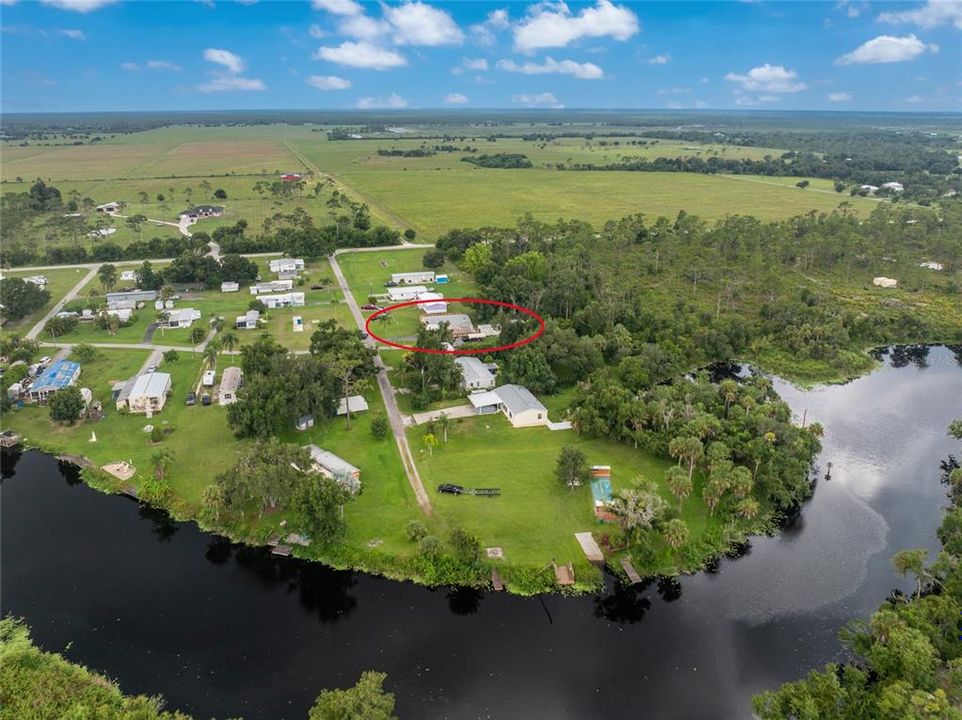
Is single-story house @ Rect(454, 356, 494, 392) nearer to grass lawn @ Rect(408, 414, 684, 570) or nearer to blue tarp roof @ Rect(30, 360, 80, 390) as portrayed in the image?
grass lawn @ Rect(408, 414, 684, 570)

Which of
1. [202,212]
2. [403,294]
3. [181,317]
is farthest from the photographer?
[202,212]

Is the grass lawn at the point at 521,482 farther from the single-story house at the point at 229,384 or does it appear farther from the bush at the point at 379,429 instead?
the single-story house at the point at 229,384

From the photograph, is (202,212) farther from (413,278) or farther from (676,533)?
(676,533)

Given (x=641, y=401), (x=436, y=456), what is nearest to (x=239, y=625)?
(x=436, y=456)

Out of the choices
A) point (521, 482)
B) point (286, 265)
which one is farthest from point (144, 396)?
point (286, 265)

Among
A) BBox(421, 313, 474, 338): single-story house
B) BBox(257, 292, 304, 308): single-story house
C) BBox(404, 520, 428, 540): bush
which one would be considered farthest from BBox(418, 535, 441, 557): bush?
BBox(257, 292, 304, 308): single-story house

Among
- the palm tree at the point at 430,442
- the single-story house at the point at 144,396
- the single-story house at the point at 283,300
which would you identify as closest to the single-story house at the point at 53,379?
the single-story house at the point at 144,396
